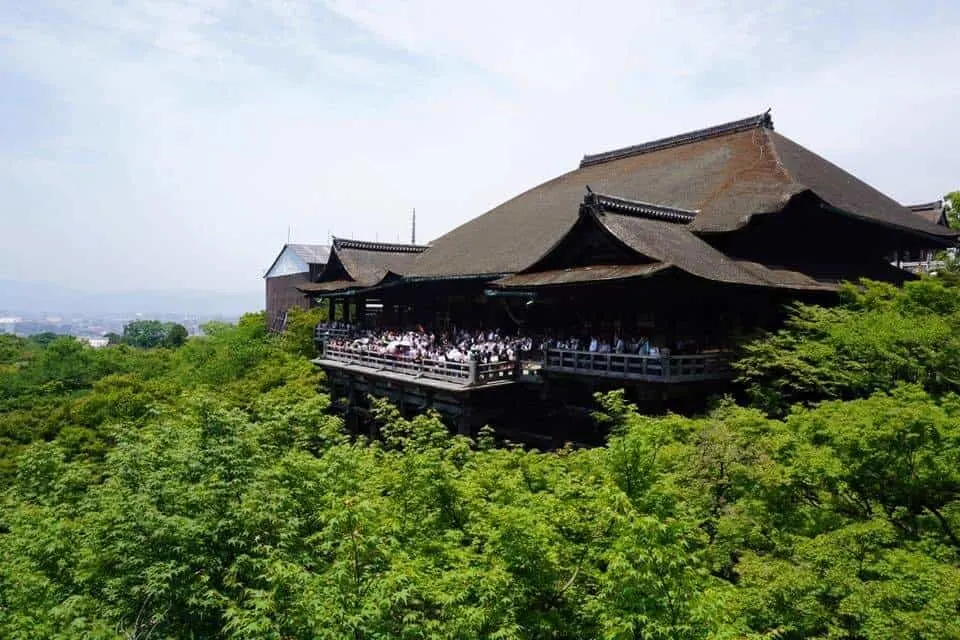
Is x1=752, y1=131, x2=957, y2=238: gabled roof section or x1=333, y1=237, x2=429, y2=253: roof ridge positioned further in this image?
x1=333, y1=237, x2=429, y2=253: roof ridge

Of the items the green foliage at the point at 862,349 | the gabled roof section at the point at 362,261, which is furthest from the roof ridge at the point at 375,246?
the green foliage at the point at 862,349

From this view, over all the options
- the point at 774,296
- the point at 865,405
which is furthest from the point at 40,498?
the point at 774,296

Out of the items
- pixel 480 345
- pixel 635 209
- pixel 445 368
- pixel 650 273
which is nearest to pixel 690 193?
pixel 635 209

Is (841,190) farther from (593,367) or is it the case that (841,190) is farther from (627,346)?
(593,367)

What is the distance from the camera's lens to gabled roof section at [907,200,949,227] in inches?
1204

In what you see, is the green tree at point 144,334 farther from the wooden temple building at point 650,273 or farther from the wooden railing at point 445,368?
the wooden railing at point 445,368

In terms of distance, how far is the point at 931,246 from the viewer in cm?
2423

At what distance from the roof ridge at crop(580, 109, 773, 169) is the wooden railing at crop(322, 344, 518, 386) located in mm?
16123

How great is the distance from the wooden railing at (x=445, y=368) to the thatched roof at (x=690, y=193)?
358cm

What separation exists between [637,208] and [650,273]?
204 inches

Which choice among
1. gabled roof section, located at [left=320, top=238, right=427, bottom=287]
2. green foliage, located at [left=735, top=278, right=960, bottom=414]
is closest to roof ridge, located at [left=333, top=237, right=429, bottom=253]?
gabled roof section, located at [left=320, top=238, right=427, bottom=287]

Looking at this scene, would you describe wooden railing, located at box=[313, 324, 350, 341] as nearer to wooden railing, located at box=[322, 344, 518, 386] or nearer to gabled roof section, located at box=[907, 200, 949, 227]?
wooden railing, located at box=[322, 344, 518, 386]

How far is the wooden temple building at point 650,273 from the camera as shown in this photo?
1653cm

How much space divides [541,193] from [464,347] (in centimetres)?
1403
